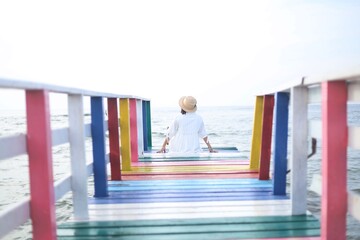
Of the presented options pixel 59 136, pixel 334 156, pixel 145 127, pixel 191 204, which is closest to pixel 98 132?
pixel 59 136

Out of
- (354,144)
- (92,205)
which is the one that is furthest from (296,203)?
(92,205)

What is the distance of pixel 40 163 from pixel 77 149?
0.80 m

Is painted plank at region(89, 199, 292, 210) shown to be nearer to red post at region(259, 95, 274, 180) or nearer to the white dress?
red post at region(259, 95, 274, 180)

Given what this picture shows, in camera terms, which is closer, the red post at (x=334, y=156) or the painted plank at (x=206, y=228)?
the red post at (x=334, y=156)

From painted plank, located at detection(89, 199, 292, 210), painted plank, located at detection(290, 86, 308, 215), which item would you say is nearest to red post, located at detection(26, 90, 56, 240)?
painted plank, located at detection(89, 199, 292, 210)

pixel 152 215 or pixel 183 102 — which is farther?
pixel 183 102

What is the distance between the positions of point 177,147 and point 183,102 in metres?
0.89

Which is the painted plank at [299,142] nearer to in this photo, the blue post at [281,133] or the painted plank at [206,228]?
the painted plank at [206,228]

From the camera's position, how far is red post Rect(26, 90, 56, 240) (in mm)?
2152

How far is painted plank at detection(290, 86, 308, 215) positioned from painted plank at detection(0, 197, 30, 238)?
74.9 inches

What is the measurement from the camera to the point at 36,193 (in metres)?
2.22

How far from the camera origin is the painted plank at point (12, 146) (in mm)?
1918

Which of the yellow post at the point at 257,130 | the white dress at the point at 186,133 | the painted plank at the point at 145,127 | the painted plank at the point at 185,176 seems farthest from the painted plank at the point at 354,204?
the painted plank at the point at 145,127

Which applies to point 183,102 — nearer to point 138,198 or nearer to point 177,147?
point 177,147
